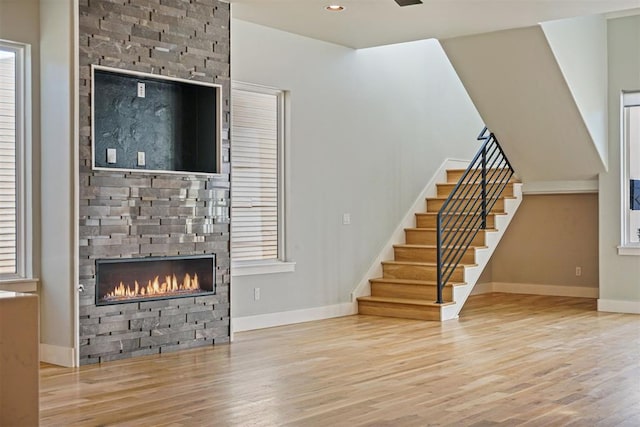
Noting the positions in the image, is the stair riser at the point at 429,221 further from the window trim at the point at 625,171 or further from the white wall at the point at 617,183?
the window trim at the point at 625,171

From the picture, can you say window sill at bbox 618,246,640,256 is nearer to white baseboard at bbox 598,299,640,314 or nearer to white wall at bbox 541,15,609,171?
white baseboard at bbox 598,299,640,314

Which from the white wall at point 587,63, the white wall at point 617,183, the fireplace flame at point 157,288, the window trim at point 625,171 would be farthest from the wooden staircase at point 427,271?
the fireplace flame at point 157,288

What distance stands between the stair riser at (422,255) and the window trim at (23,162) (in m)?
4.44

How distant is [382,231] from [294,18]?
287 centimetres

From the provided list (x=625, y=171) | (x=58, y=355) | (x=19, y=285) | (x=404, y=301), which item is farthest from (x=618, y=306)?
(x=19, y=285)

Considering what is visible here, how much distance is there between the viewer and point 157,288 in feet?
20.4

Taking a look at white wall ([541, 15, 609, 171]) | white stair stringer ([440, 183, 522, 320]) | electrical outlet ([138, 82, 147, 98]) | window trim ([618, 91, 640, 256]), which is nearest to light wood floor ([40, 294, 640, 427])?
white stair stringer ([440, 183, 522, 320])

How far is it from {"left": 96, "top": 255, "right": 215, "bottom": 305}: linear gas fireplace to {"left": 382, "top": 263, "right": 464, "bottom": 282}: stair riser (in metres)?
2.80

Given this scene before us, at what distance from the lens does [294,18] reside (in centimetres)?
708

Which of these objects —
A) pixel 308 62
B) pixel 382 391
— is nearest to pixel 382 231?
pixel 308 62

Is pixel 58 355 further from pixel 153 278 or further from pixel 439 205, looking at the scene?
pixel 439 205

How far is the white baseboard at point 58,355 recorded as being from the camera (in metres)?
5.55

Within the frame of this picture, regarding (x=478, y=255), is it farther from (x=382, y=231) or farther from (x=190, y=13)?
(x=190, y=13)

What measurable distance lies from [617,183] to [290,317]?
155 inches
